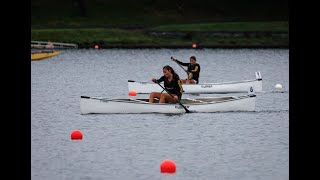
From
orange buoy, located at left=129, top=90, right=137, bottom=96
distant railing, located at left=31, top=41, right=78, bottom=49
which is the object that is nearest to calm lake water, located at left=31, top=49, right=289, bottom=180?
orange buoy, located at left=129, top=90, right=137, bottom=96

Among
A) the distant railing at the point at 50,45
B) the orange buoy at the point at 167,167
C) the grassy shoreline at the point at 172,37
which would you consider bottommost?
the orange buoy at the point at 167,167

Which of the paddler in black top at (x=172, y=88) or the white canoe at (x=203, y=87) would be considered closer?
the paddler in black top at (x=172, y=88)

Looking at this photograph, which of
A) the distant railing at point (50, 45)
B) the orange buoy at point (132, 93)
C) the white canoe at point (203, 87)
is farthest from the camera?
the distant railing at point (50, 45)

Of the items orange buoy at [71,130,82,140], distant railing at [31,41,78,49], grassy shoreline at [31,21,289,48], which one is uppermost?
grassy shoreline at [31,21,289,48]

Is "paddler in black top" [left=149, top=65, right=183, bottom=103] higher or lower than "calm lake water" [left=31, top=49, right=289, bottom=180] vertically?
higher

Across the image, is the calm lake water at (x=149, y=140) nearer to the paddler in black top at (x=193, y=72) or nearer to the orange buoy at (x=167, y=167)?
the orange buoy at (x=167, y=167)

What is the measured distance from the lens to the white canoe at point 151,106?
3641 centimetres

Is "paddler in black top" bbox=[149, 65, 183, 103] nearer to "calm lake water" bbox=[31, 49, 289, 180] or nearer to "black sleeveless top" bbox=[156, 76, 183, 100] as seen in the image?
"black sleeveless top" bbox=[156, 76, 183, 100]

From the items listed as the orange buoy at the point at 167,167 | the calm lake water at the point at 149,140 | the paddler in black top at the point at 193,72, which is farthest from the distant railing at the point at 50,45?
the orange buoy at the point at 167,167

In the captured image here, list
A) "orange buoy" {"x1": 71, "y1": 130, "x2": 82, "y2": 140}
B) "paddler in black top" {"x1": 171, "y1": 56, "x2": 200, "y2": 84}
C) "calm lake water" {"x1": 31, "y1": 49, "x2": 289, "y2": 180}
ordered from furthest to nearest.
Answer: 1. "paddler in black top" {"x1": 171, "y1": 56, "x2": 200, "y2": 84}
2. "orange buoy" {"x1": 71, "y1": 130, "x2": 82, "y2": 140}
3. "calm lake water" {"x1": 31, "y1": 49, "x2": 289, "y2": 180}

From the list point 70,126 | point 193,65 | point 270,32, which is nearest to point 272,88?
point 193,65

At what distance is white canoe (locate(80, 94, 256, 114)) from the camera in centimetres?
3641
